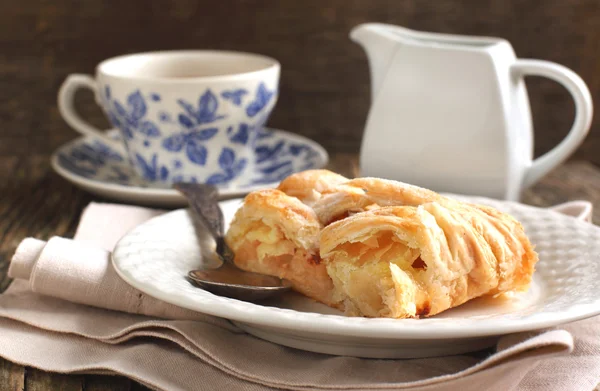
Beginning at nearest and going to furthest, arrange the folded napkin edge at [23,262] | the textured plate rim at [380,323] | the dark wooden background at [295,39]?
the textured plate rim at [380,323]
the folded napkin edge at [23,262]
the dark wooden background at [295,39]

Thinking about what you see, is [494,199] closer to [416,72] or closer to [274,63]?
[416,72]

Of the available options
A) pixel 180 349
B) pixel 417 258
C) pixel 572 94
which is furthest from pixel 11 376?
pixel 572 94

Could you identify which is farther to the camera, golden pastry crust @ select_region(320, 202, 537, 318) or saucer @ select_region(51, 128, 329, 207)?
saucer @ select_region(51, 128, 329, 207)

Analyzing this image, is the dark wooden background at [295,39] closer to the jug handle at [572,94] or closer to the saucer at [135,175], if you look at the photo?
the saucer at [135,175]

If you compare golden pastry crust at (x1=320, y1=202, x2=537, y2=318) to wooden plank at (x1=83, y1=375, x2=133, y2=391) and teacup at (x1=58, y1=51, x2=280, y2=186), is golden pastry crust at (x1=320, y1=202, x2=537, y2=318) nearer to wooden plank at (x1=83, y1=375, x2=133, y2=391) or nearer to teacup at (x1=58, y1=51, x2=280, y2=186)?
wooden plank at (x1=83, y1=375, x2=133, y2=391)

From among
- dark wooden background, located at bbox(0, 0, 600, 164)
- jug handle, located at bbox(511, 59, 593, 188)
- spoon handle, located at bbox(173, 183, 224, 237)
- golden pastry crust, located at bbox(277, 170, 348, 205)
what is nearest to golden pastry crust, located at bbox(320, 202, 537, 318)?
golden pastry crust, located at bbox(277, 170, 348, 205)

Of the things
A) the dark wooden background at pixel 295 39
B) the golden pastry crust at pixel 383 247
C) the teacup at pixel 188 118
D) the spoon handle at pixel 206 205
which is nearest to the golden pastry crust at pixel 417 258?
the golden pastry crust at pixel 383 247
